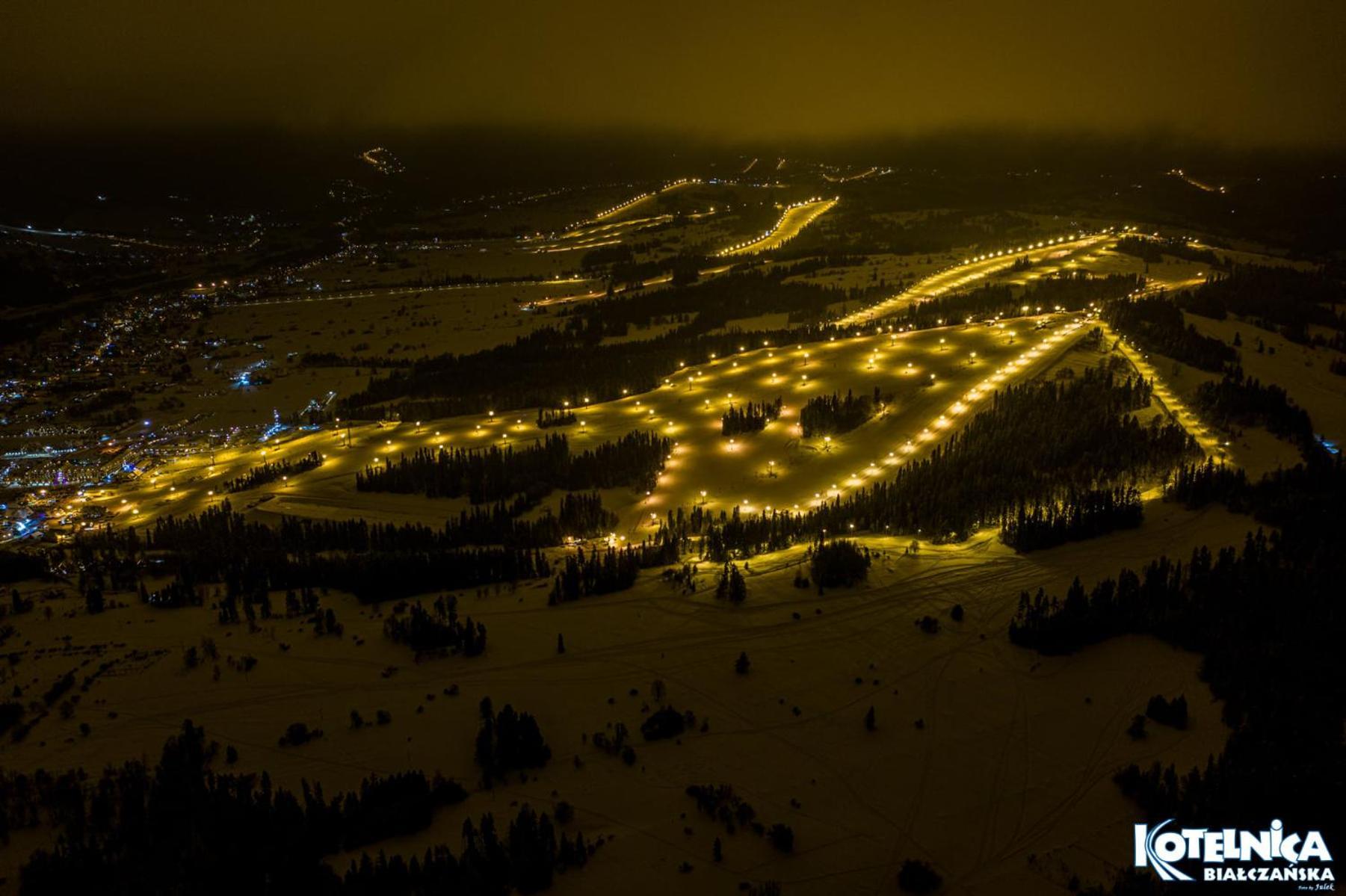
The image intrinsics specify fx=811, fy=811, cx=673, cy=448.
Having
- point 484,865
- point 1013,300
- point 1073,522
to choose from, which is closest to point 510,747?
point 484,865

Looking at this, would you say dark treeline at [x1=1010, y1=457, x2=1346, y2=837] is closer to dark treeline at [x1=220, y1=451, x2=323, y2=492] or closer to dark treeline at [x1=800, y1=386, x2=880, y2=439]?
dark treeline at [x1=800, y1=386, x2=880, y2=439]

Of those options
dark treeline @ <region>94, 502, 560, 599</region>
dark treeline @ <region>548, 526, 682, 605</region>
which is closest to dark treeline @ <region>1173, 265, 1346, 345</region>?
dark treeline @ <region>548, 526, 682, 605</region>

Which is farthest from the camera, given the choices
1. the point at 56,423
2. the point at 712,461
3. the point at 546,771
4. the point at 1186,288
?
the point at 1186,288

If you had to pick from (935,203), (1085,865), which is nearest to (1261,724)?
(1085,865)

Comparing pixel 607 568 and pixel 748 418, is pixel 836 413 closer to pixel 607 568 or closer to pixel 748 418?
pixel 748 418

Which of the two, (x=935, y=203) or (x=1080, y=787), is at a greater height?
(x=935, y=203)

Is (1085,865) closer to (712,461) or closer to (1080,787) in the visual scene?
(1080,787)
